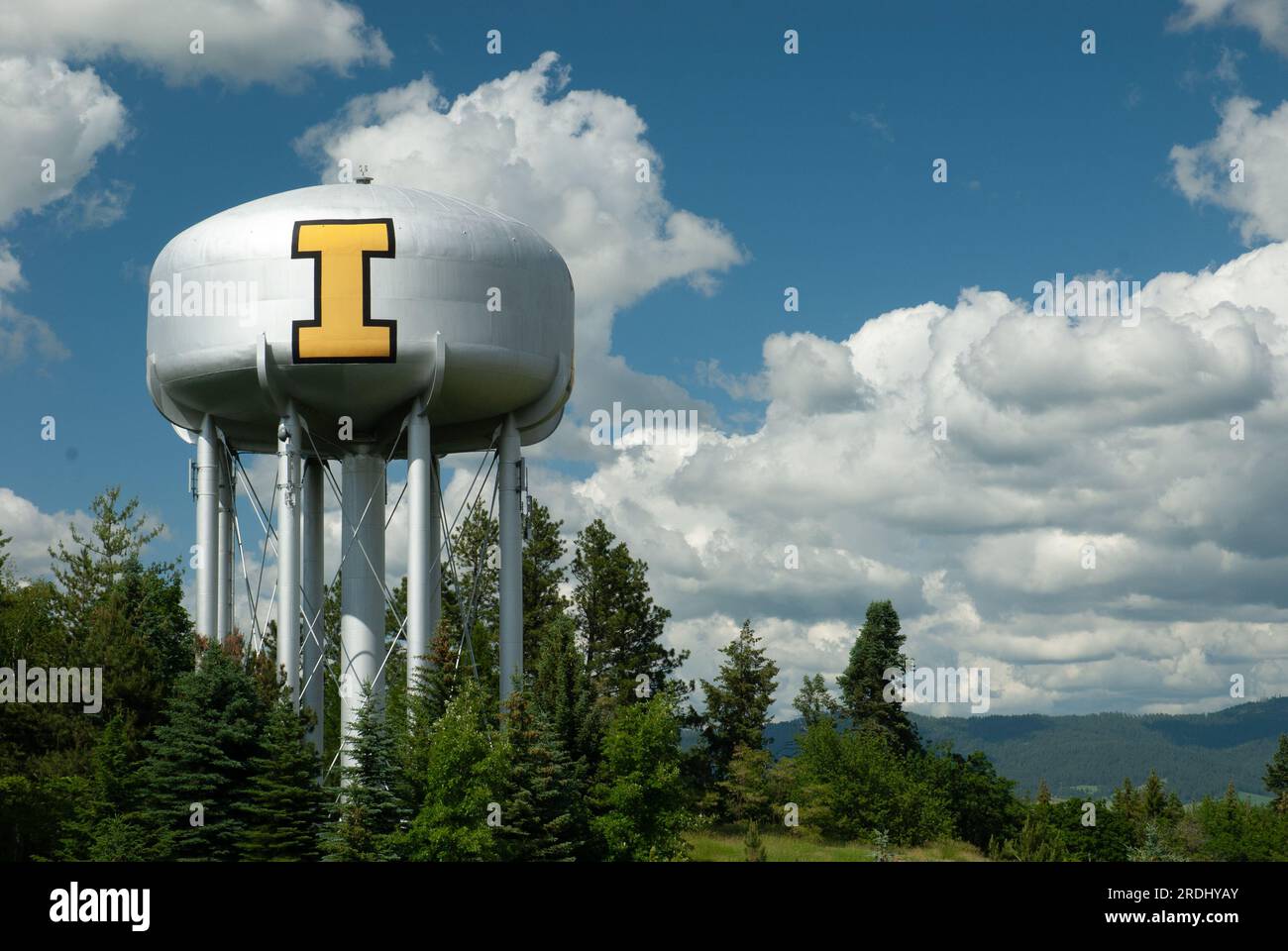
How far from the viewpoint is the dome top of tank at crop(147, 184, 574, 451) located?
32.7m

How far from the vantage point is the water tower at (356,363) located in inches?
1291

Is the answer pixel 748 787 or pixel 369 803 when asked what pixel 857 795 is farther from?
pixel 369 803

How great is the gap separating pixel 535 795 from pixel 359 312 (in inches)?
421

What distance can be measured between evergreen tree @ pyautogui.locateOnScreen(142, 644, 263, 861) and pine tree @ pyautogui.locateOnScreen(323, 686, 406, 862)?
7.08 feet

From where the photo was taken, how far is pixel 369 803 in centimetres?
3167

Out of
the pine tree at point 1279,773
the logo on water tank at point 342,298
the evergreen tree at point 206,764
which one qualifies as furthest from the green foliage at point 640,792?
the pine tree at point 1279,773

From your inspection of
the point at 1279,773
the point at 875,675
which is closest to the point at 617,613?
the point at 875,675

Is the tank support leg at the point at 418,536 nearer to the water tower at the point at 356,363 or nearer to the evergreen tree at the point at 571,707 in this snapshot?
the water tower at the point at 356,363

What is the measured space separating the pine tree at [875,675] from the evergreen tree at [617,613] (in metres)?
15.8

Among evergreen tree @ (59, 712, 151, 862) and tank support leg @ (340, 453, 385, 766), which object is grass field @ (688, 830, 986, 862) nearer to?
tank support leg @ (340, 453, 385, 766)
